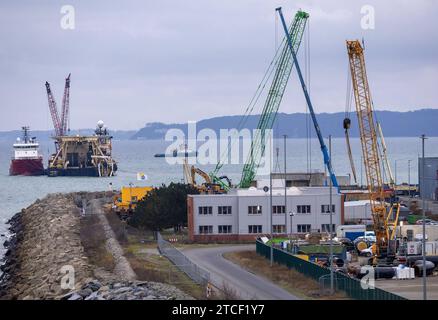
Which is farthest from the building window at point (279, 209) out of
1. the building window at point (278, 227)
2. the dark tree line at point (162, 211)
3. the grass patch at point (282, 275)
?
the grass patch at point (282, 275)

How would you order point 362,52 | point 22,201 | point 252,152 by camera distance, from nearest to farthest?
point 362,52, point 252,152, point 22,201

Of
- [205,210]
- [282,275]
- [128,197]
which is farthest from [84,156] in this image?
[282,275]

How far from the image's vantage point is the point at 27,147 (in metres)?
160

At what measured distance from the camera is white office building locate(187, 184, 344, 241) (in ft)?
168

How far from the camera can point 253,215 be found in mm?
51250

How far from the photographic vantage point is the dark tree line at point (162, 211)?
53.6m

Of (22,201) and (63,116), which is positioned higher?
(63,116)

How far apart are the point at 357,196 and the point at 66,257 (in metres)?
29.4

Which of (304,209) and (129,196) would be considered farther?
(129,196)

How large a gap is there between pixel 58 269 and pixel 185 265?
178 inches

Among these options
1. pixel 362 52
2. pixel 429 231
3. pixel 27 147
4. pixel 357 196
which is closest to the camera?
pixel 429 231

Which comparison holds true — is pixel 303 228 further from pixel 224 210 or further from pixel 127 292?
pixel 127 292

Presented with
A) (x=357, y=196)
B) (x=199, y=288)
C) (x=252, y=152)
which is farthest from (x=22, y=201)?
(x=199, y=288)
